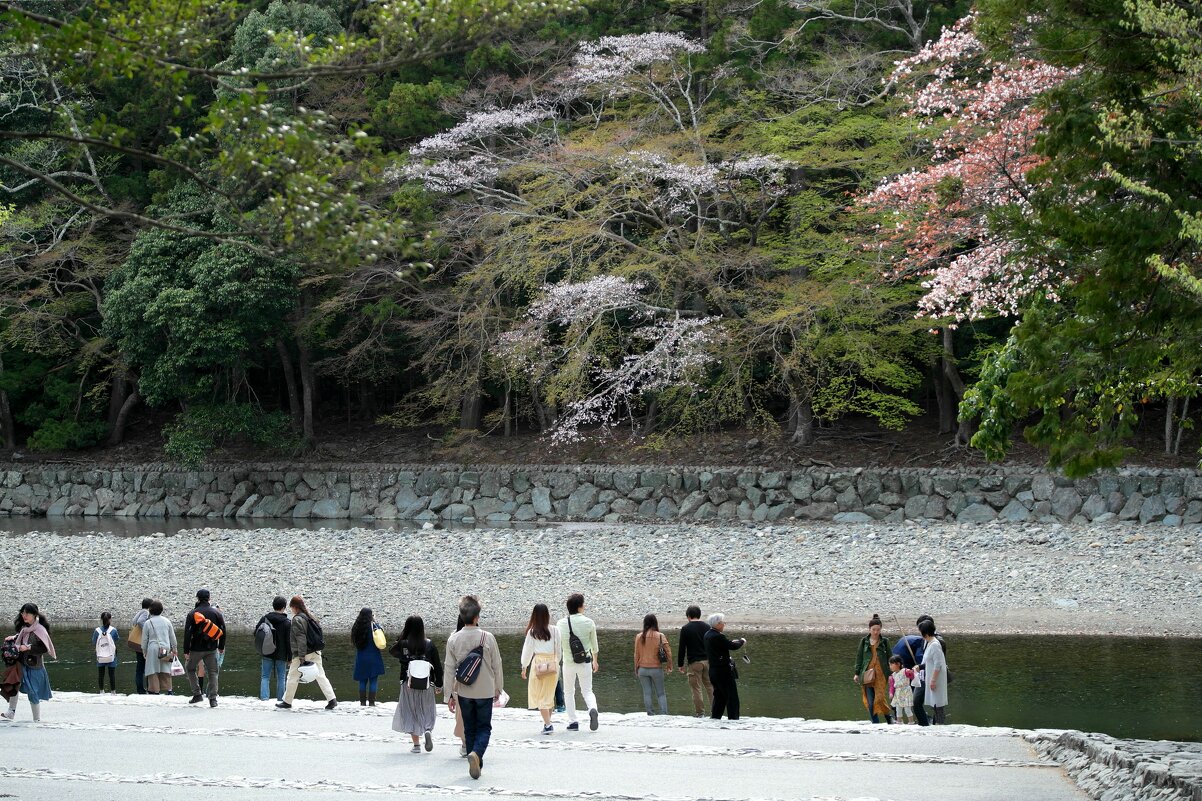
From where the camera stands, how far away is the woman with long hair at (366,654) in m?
11.0

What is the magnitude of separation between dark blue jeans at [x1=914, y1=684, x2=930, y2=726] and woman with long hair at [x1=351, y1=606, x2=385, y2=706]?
4988 mm

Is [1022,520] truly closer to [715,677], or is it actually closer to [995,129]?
[995,129]

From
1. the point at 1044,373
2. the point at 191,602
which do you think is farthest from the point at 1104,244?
the point at 191,602

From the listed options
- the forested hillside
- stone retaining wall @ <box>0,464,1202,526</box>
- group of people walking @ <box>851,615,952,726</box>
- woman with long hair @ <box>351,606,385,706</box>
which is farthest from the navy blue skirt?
stone retaining wall @ <box>0,464,1202,526</box>

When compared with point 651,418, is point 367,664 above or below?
below

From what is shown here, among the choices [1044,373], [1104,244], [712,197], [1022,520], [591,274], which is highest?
[712,197]

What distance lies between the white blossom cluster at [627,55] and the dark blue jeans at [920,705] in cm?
1807

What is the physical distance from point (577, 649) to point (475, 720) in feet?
6.16

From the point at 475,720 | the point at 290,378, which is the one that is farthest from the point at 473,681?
the point at 290,378

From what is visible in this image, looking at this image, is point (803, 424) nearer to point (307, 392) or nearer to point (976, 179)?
point (976, 179)

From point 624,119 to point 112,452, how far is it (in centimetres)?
1861

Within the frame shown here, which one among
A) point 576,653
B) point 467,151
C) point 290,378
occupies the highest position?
point 467,151

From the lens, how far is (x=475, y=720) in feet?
25.3

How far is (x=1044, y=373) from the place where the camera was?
6871 mm
